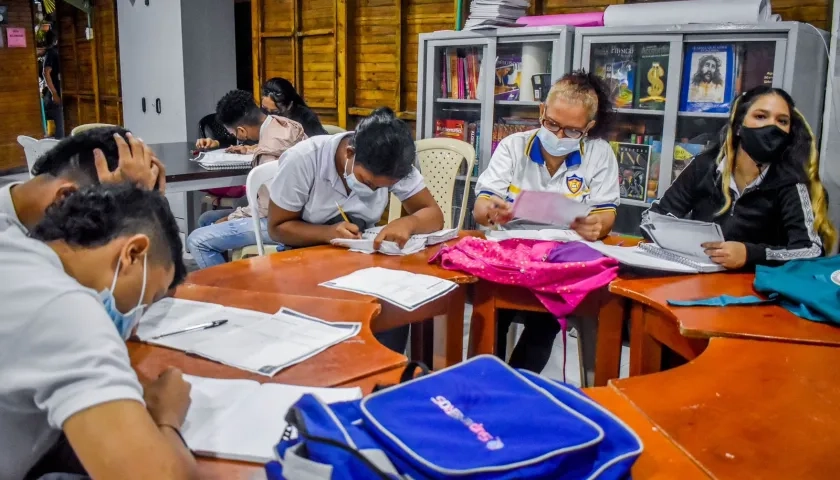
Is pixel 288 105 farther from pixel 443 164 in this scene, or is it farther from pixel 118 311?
pixel 118 311

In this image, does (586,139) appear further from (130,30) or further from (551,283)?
(130,30)

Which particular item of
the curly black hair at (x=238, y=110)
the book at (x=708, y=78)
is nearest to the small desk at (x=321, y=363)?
the book at (x=708, y=78)

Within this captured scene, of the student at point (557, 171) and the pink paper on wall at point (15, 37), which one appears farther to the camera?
the pink paper on wall at point (15, 37)

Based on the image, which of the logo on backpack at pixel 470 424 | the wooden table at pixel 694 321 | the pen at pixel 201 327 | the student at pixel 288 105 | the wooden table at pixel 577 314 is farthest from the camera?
the student at pixel 288 105

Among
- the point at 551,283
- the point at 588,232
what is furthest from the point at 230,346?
the point at 588,232

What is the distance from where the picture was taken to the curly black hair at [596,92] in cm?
251

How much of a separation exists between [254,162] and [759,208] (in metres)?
2.55

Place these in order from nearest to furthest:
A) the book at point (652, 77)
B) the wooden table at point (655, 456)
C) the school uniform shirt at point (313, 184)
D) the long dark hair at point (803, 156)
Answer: the wooden table at point (655, 456) → the long dark hair at point (803, 156) → the school uniform shirt at point (313, 184) → the book at point (652, 77)

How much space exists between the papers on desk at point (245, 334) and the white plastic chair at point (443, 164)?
209cm

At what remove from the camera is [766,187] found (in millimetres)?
2172

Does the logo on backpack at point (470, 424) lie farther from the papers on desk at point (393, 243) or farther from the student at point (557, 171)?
the student at point (557, 171)

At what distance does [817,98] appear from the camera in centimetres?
310

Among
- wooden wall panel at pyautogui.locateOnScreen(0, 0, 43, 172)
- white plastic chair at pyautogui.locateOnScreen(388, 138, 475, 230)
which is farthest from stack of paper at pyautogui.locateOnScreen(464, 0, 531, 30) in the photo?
wooden wall panel at pyautogui.locateOnScreen(0, 0, 43, 172)

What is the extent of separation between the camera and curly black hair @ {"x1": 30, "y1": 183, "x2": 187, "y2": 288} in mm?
938
